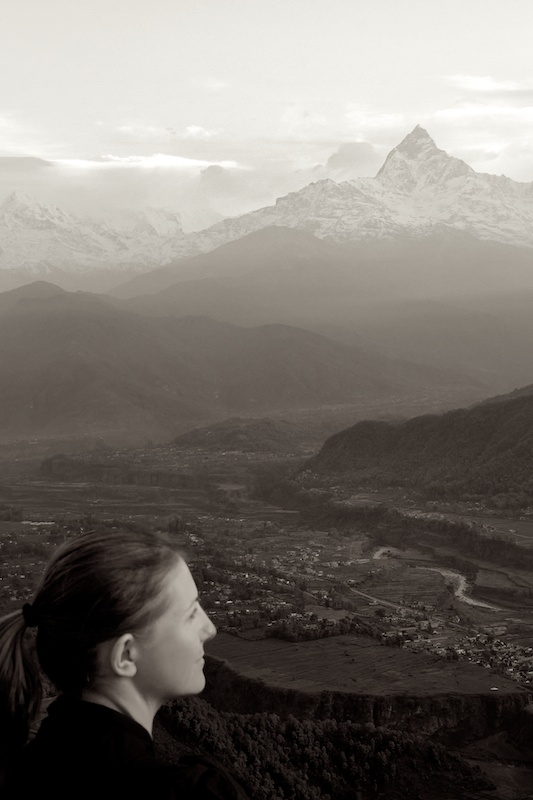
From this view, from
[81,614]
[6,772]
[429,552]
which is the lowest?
[429,552]

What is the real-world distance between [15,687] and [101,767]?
0.35 meters

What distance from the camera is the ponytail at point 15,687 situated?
2.65 meters

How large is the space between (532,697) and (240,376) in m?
128

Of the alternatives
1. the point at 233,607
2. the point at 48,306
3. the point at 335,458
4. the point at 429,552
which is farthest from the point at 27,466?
the point at 48,306

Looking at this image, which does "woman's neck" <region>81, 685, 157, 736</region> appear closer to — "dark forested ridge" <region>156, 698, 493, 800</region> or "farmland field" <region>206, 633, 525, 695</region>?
"dark forested ridge" <region>156, 698, 493, 800</region>

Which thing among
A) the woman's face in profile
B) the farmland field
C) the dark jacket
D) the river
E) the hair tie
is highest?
the hair tie

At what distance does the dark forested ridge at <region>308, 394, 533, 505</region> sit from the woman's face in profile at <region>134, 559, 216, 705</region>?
52.8m

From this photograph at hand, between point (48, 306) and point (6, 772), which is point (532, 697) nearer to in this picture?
point (6, 772)

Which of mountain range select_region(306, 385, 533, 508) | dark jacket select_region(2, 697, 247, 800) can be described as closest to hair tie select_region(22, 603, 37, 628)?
dark jacket select_region(2, 697, 247, 800)

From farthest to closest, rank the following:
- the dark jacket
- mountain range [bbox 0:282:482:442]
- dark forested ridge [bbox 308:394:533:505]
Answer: mountain range [bbox 0:282:482:442], dark forested ridge [bbox 308:394:533:505], the dark jacket

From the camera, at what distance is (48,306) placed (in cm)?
17912

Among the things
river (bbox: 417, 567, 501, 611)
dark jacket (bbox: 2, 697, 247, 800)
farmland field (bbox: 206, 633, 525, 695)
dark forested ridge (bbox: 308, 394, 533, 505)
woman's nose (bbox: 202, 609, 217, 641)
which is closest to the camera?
dark jacket (bbox: 2, 697, 247, 800)

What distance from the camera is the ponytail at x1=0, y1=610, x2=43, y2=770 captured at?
2.65 metres

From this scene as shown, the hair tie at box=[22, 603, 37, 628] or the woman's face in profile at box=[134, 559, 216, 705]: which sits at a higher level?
the hair tie at box=[22, 603, 37, 628]
